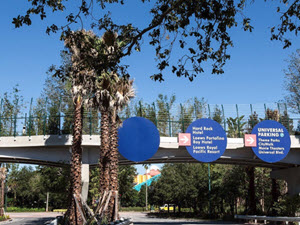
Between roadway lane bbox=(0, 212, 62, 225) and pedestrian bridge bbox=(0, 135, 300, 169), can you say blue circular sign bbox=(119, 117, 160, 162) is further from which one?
roadway lane bbox=(0, 212, 62, 225)

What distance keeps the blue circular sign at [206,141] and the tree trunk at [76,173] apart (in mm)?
9684

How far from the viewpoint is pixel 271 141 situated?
98.8 feet

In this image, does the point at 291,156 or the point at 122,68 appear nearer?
the point at 122,68

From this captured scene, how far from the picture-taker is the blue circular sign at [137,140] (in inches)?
1041

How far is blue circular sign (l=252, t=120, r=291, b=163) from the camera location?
29.8 metres

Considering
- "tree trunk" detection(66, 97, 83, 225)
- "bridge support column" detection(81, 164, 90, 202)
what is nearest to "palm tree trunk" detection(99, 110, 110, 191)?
"tree trunk" detection(66, 97, 83, 225)

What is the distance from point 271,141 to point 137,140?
11.3 m

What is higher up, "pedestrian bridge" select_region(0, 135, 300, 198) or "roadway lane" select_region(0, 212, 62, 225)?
"pedestrian bridge" select_region(0, 135, 300, 198)

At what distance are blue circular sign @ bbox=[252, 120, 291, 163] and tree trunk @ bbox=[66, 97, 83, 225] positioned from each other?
48.1 ft

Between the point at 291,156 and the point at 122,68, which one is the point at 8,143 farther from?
the point at 291,156

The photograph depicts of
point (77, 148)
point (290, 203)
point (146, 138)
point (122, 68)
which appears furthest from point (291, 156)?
Answer: point (122, 68)

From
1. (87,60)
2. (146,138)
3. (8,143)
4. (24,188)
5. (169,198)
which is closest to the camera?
(87,60)

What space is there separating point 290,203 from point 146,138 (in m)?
14.2

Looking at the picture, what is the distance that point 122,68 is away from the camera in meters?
10.9
